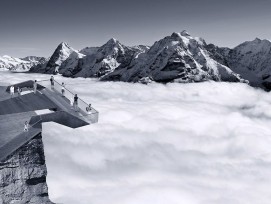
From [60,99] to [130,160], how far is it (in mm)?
77762

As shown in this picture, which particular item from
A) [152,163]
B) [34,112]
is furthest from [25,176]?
[152,163]

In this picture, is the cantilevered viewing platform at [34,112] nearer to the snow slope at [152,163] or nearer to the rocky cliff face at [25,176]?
the rocky cliff face at [25,176]

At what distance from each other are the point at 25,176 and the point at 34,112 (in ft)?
29.7

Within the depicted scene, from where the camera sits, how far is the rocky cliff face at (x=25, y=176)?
39.1 metres

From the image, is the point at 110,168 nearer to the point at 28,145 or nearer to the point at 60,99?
the point at 60,99

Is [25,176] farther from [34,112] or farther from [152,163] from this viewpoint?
[152,163]

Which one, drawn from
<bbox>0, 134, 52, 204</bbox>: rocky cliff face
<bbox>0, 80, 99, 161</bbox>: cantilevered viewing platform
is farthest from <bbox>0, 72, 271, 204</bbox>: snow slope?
<bbox>0, 80, 99, 161</bbox>: cantilevered viewing platform

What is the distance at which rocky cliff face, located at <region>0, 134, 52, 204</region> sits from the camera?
A: 128ft

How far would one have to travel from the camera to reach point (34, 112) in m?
45.4

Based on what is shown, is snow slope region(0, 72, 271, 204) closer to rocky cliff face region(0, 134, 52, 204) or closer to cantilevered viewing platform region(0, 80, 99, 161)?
rocky cliff face region(0, 134, 52, 204)

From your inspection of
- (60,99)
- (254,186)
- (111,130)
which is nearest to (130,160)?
(111,130)

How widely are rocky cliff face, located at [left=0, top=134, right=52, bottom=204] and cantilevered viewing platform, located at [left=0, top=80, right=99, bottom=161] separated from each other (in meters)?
1.85

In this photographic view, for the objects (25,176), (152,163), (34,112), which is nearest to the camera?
(25,176)

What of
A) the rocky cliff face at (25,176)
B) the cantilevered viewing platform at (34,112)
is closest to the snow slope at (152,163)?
the rocky cliff face at (25,176)
